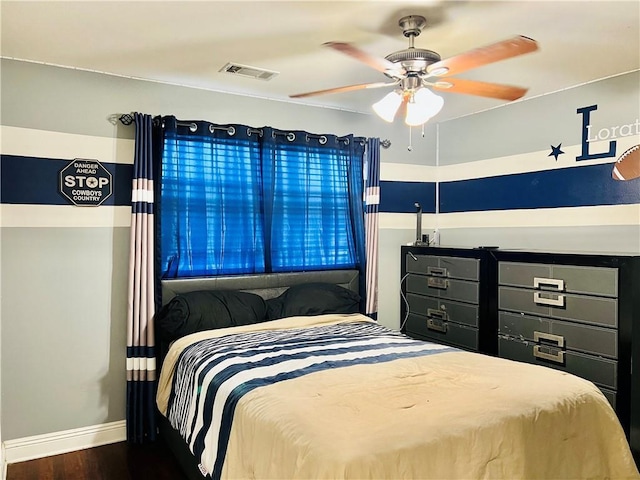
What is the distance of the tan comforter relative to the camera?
5.79ft

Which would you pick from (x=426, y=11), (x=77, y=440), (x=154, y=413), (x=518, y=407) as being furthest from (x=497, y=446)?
(x=77, y=440)

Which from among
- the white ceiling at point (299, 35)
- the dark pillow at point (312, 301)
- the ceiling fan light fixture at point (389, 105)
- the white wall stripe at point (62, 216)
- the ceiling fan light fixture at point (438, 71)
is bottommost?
the dark pillow at point (312, 301)

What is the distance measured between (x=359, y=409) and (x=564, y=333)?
6.28ft

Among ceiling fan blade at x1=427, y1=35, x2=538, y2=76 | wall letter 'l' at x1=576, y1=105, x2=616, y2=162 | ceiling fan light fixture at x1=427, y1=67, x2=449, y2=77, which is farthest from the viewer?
wall letter 'l' at x1=576, y1=105, x2=616, y2=162

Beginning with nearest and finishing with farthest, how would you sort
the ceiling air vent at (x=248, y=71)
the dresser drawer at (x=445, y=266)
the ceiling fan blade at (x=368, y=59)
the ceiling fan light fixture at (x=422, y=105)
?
1. the ceiling fan blade at (x=368, y=59)
2. the ceiling fan light fixture at (x=422, y=105)
3. the ceiling air vent at (x=248, y=71)
4. the dresser drawer at (x=445, y=266)

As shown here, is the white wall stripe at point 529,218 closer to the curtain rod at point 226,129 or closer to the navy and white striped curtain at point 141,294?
the curtain rod at point 226,129

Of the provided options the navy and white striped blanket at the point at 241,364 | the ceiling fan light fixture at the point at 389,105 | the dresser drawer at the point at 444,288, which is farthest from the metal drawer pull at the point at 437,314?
the ceiling fan light fixture at the point at 389,105

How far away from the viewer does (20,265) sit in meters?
3.14

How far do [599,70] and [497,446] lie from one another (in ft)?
8.58

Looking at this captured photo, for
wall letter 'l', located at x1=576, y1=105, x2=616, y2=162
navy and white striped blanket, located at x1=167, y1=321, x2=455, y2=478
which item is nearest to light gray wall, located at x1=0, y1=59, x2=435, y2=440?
navy and white striped blanket, located at x1=167, y1=321, x2=455, y2=478

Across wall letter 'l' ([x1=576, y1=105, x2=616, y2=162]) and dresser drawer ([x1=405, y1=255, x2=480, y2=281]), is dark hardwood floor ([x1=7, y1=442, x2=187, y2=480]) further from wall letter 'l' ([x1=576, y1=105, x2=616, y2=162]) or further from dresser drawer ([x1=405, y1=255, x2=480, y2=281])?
wall letter 'l' ([x1=576, y1=105, x2=616, y2=162])

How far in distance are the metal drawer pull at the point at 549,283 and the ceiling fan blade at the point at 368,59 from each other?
1.84m

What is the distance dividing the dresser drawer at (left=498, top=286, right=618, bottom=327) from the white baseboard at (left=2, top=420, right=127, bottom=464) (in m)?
2.90

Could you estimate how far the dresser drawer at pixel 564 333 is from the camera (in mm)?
3043
